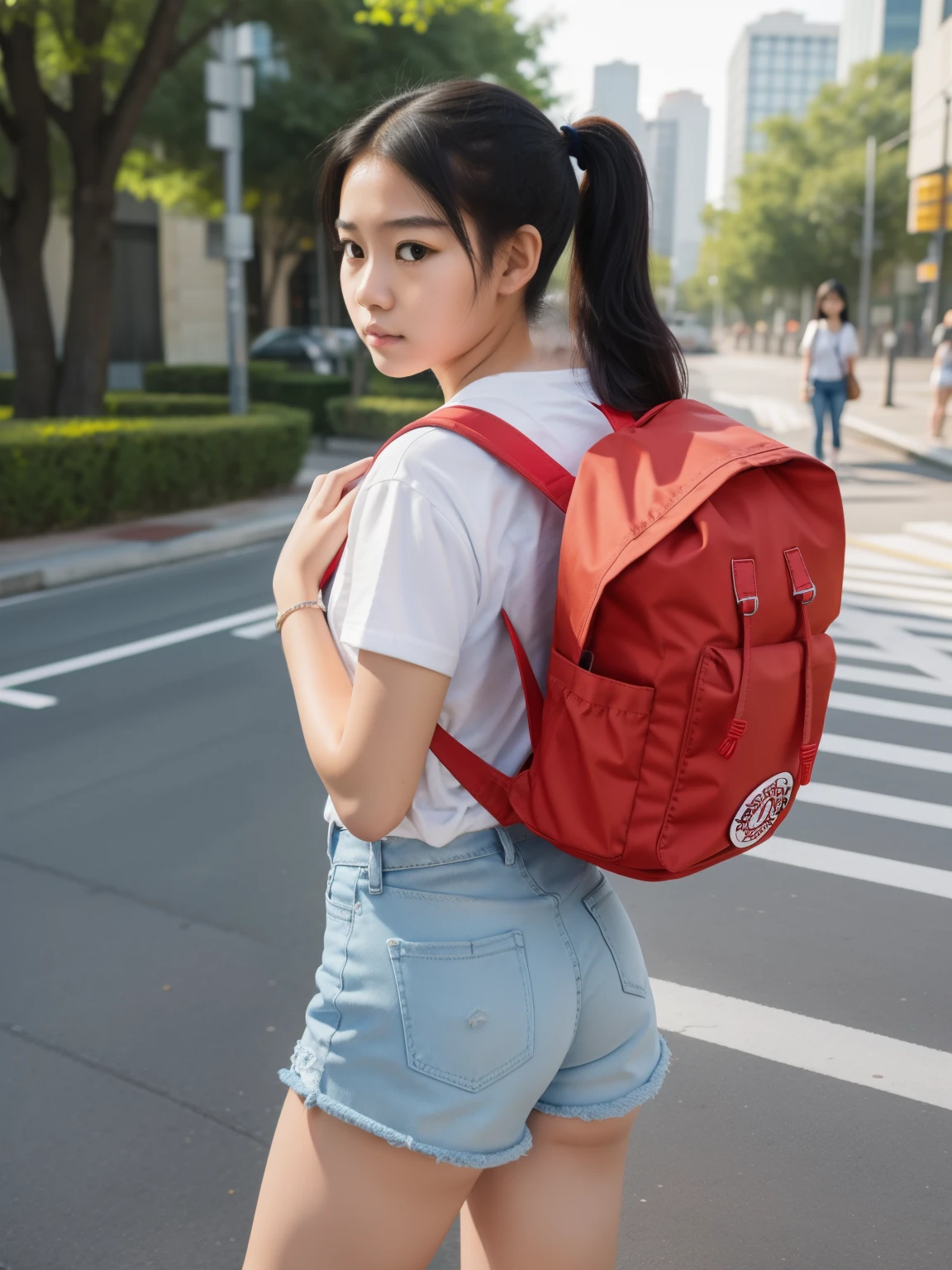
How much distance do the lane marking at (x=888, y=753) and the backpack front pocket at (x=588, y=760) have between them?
452cm

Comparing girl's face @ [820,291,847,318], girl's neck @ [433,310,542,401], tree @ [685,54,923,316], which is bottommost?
girl's neck @ [433,310,542,401]

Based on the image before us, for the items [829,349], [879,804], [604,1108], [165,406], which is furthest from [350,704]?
[165,406]

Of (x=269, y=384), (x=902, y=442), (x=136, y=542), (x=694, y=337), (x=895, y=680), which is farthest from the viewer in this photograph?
(x=694, y=337)

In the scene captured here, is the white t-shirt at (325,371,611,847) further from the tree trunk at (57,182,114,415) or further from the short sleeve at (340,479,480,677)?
the tree trunk at (57,182,114,415)

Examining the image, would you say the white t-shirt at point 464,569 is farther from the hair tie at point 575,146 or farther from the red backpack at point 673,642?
the hair tie at point 575,146

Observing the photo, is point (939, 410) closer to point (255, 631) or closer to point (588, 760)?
point (255, 631)

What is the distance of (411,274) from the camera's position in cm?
151

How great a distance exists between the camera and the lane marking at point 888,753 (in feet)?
18.5

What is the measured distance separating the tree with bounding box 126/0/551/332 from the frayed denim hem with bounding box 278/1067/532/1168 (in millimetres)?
21400

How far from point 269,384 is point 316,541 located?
21663 mm

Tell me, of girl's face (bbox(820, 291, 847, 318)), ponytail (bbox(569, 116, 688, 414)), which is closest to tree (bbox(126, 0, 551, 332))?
girl's face (bbox(820, 291, 847, 318))

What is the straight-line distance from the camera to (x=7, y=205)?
47.5ft

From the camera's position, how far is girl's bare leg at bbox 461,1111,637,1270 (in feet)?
5.16

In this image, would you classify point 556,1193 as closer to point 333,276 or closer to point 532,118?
point 532,118
